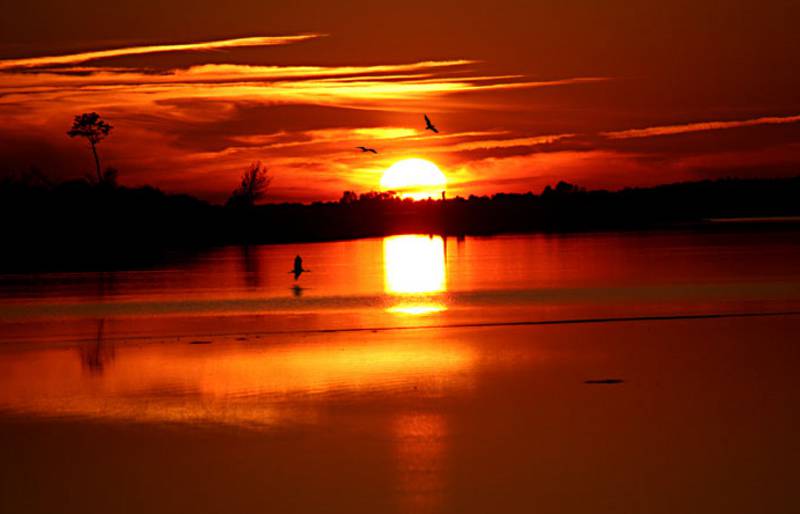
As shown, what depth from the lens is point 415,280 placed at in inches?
1236

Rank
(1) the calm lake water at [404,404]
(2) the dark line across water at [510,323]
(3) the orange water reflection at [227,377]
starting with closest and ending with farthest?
(1) the calm lake water at [404,404] → (3) the orange water reflection at [227,377] → (2) the dark line across water at [510,323]

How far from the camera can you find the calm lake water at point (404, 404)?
943cm

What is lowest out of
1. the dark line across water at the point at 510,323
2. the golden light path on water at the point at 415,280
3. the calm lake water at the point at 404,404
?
the calm lake water at the point at 404,404

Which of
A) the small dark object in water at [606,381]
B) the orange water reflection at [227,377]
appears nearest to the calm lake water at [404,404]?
the orange water reflection at [227,377]

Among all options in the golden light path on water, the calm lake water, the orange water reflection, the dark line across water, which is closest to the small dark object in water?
the calm lake water

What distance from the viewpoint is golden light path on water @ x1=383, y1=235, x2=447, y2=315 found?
77.6ft

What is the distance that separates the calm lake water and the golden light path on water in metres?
0.25

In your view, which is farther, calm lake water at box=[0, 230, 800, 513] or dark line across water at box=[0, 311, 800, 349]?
dark line across water at box=[0, 311, 800, 349]

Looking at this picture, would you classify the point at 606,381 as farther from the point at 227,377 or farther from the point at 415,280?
the point at 415,280

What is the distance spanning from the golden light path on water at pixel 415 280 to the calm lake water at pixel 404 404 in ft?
0.81

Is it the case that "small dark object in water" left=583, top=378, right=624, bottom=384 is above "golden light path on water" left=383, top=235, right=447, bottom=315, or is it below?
below

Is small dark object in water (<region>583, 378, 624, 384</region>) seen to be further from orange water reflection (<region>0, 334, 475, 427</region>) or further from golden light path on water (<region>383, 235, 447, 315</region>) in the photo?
golden light path on water (<region>383, 235, 447, 315</region>)

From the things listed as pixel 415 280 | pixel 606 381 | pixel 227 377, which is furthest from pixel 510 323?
pixel 415 280

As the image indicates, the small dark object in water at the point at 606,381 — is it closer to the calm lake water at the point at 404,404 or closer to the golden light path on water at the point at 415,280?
the calm lake water at the point at 404,404
